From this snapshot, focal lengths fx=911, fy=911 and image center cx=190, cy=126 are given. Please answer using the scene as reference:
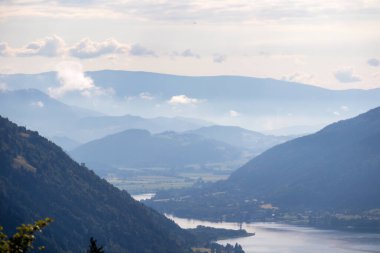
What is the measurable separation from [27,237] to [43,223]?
1344mm

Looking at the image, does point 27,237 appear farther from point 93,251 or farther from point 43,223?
point 93,251

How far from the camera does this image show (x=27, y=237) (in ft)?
188

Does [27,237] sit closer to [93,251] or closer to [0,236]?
[0,236]

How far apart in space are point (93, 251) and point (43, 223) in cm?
878

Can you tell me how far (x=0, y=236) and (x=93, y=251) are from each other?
10.6m

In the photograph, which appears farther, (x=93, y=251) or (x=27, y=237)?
(x=93, y=251)

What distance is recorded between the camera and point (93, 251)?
65.8 metres

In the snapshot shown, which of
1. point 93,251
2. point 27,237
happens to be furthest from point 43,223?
point 93,251

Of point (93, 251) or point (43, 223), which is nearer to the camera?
point (43, 223)

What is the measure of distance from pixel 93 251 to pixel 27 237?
9.33 m

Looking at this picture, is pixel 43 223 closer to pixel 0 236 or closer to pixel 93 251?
pixel 0 236

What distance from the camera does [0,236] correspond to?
5656 cm
